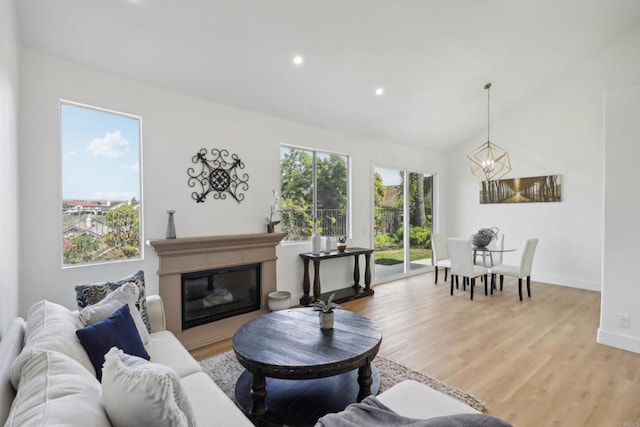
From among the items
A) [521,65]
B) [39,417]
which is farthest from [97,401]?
[521,65]

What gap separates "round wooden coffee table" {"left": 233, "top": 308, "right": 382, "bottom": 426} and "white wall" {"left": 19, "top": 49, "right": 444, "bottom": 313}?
167 cm

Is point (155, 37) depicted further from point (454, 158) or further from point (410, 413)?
point (454, 158)

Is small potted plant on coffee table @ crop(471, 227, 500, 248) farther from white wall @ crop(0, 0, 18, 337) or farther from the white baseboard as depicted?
white wall @ crop(0, 0, 18, 337)

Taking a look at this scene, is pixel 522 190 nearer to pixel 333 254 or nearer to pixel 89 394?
pixel 333 254

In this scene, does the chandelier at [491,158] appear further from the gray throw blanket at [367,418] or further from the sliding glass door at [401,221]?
the gray throw blanket at [367,418]

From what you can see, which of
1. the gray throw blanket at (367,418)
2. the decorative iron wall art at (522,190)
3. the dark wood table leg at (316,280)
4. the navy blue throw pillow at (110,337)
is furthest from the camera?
the decorative iron wall art at (522,190)

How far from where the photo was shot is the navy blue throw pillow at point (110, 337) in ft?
5.08

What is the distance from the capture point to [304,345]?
2.21 m

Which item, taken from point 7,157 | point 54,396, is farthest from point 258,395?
point 7,157

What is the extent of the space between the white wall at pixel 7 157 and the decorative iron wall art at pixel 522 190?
22.4ft

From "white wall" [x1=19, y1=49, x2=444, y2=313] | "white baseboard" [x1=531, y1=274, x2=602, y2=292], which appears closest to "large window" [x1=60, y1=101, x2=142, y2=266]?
"white wall" [x1=19, y1=49, x2=444, y2=313]

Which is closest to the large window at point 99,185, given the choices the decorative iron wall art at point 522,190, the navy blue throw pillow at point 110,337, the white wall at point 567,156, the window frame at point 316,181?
the navy blue throw pillow at point 110,337

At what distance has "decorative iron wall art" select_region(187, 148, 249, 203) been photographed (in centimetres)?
367

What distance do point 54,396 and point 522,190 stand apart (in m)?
7.21
